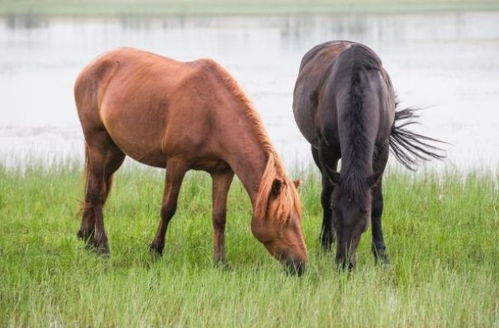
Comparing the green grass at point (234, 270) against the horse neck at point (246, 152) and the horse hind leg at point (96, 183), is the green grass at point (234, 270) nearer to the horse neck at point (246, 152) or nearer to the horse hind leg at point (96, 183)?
the horse hind leg at point (96, 183)

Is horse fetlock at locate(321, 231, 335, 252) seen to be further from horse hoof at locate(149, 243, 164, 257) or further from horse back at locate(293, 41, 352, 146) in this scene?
horse hoof at locate(149, 243, 164, 257)

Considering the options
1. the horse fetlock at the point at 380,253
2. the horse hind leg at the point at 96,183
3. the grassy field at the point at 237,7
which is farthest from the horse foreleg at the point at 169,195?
the grassy field at the point at 237,7

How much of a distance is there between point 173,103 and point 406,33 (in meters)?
25.9

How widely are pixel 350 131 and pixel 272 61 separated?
59.3 feet

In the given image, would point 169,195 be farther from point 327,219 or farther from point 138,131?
point 327,219

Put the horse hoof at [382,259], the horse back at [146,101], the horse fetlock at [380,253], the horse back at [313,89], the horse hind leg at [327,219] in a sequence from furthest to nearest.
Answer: the horse hind leg at [327,219] → the horse back at [313,89] → the horse fetlock at [380,253] → the horse hoof at [382,259] → the horse back at [146,101]

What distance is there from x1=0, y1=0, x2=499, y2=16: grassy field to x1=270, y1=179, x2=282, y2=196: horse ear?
1420 inches

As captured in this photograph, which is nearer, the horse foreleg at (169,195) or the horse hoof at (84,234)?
the horse foreleg at (169,195)

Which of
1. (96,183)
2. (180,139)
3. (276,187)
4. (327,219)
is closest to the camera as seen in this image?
(276,187)

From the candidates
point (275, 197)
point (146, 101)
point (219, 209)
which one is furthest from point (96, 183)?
point (275, 197)

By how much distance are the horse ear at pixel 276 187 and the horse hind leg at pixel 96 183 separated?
199 centimetres

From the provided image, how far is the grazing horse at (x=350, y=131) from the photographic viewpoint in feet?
21.2

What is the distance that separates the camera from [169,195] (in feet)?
24.2

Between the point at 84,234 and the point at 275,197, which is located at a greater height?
the point at 275,197
